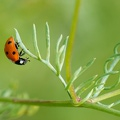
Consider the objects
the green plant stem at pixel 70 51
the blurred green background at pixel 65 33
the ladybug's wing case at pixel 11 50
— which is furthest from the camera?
the blurred green background at pixel 65 33

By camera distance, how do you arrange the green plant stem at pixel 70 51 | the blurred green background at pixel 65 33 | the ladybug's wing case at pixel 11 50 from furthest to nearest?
the blurred green background at pixel 65 33
the ladybug's wing case at pixel 11 50
the green plant stem at pixel 70 51

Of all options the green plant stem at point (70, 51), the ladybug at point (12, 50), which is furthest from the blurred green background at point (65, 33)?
the green plant stem at point (70, 51)

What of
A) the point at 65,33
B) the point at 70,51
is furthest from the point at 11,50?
the point at 65,33

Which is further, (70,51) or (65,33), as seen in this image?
(65,33)

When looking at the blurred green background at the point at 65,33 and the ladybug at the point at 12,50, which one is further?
the blurred green background at the point at 65,33

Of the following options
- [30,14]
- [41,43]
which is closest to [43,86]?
[41,43]

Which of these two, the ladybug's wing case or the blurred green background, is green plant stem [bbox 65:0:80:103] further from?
the blurred green background

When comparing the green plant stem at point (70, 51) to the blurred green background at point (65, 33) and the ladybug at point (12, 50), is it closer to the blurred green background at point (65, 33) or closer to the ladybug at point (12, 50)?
the ladybug at point (12, 50)

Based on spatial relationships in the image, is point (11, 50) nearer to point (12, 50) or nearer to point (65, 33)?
point (12, 50)

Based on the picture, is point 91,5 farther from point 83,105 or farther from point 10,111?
point 83,105
